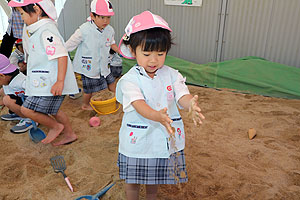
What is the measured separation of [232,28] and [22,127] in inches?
118

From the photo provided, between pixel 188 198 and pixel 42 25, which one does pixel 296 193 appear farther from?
pixel 42 25

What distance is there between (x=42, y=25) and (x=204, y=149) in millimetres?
1594

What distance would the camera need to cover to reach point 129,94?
4.10 ft

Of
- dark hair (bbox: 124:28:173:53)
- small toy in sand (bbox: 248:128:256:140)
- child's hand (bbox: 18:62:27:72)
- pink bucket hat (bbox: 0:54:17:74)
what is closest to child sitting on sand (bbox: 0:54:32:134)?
pink bucket hat (bbox: 0:54:17:74)

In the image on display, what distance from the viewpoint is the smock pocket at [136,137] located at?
1.31 metres

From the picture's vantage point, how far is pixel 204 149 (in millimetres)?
2277

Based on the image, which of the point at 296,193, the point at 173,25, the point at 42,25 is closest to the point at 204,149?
the point at 296,193

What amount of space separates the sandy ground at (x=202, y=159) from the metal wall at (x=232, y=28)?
42.0 inches

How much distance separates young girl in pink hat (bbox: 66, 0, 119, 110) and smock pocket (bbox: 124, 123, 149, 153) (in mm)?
1703

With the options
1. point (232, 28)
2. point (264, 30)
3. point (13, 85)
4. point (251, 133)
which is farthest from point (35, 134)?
point (264, 30)

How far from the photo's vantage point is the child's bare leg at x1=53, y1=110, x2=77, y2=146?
2375 mm

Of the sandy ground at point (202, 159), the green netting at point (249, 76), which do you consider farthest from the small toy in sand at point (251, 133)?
the green netting at point (249, 76)

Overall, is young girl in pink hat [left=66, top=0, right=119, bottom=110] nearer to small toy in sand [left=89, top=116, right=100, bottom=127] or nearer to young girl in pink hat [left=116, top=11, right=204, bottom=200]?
small toy in sand [left=89, top=116, right=100, bottom=127]

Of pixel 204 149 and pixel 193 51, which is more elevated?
pixel 193 51
